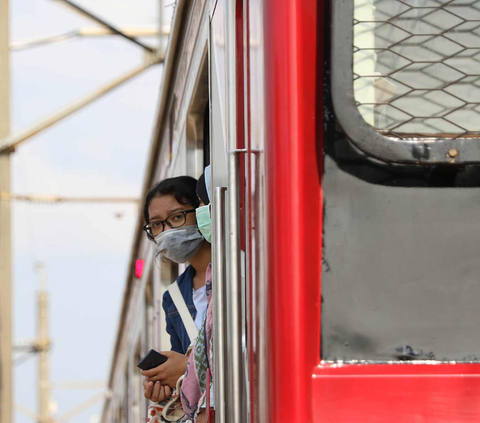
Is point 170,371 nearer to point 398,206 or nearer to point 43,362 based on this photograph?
point 398,206

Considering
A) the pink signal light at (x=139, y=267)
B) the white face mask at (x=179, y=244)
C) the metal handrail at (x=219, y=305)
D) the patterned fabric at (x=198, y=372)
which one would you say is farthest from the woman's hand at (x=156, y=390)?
the pink signal light at (x=139, y=267)

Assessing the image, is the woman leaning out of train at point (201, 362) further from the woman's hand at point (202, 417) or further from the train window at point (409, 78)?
the train window at point (409, 78)

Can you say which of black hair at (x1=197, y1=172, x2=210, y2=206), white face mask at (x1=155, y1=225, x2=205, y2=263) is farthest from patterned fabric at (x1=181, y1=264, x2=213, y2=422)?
white face mask at (x1=155, y1=225, x2=205, y2=263)

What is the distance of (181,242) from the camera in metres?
3.14

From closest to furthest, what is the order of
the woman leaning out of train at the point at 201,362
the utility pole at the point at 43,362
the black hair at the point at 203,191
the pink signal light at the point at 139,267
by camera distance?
the woman leaning out of train at the point at 201,362 < the black hair at the point at 203,191 < the pink signal light at the point at 139,267 < the utility pole at the point at 43,362

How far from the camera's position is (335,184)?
5.23 feet

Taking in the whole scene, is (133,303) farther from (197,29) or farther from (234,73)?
(234,73)

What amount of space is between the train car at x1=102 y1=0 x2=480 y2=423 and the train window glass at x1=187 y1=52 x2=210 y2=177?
1.46 meters

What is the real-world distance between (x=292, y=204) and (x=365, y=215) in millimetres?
135

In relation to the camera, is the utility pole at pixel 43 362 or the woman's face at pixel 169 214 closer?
the woman's face at pixel 169 214

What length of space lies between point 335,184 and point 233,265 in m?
0.27

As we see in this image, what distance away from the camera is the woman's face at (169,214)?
3230 mm

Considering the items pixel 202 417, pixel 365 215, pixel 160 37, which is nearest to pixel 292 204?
pixel 365 215

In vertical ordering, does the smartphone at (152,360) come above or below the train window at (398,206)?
below
